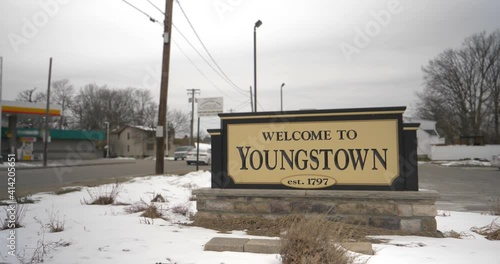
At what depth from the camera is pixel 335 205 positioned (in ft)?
20.0

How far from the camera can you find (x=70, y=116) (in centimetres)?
7544

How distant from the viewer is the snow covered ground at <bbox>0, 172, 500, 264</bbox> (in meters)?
4.18

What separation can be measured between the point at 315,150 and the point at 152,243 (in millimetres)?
3120

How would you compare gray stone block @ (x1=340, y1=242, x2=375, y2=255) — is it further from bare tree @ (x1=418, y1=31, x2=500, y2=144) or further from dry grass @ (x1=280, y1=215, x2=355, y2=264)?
bare tree @ (x1=418, y1=31, x2=500, y2=144)

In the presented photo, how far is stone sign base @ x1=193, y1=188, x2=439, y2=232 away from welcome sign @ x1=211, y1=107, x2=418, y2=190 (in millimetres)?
223

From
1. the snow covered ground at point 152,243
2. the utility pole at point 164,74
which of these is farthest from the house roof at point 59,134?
the snow covered ground at point 152,243

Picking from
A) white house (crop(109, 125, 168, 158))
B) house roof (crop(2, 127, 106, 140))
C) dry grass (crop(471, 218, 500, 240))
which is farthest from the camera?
white house (crop(109, 125, 168, 158))

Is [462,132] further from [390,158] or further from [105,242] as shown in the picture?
[105,242]

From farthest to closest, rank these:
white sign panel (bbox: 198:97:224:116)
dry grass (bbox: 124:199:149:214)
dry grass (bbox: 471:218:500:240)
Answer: white sign panel (bbox: 198:97:224:116) < dry grass (bbox: 124:199:149:214) < dry grass (bbox: 471:218:500:240)

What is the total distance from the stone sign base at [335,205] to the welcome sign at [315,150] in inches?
8.8

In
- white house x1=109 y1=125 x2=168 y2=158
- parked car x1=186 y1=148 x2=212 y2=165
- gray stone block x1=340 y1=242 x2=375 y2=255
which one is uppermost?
white house x1=109 y1=125 x2=168 y2=158

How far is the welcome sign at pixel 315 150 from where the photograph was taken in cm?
618

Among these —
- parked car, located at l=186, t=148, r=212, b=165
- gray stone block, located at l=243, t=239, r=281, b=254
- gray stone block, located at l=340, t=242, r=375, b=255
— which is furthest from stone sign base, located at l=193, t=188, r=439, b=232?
parked car, located at l=186, t=148, r=212, b=165

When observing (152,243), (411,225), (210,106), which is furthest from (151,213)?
(210,106)
